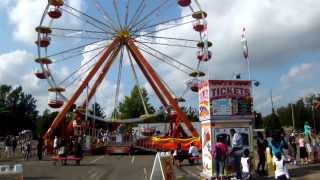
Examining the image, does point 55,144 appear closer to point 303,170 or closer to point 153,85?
point 153,85

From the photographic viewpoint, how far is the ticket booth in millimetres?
21781

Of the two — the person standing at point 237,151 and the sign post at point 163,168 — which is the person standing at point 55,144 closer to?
the person standing at point 237,151

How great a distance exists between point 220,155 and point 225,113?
7.21 ft

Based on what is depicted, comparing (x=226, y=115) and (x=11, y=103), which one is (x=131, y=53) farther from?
(x=11, y=103)

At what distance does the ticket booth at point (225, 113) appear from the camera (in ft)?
71.5

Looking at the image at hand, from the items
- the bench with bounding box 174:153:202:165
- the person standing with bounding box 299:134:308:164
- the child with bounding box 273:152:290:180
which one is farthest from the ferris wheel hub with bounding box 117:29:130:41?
the child with bounding box 273:152:290:180

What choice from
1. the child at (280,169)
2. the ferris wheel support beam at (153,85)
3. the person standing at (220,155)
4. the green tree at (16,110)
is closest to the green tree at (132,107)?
the green tree at (16,110)

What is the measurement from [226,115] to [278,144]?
571 cm

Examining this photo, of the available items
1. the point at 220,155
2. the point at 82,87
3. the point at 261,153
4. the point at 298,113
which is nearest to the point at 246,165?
the point at 220,155

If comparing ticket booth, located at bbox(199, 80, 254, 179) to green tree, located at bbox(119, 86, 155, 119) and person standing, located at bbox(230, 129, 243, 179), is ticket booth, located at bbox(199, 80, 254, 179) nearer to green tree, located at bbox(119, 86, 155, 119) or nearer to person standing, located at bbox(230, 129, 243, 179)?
person standing, located at bbox(230, 129, 243, 179)

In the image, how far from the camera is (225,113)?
72.2 feet

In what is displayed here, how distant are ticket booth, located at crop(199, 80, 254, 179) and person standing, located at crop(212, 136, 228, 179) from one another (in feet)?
2.45

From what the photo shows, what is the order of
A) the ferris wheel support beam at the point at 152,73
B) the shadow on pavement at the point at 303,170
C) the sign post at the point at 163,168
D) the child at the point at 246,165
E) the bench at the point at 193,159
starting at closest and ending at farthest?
the sign post at the point at 163,168
the child at the point at 246,165
the shadow on pavement at the point at 303,170
the bench at the point at 193,159
the ferris wheel support beam at the point at 152,73

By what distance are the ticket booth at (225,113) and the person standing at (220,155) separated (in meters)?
0.75
